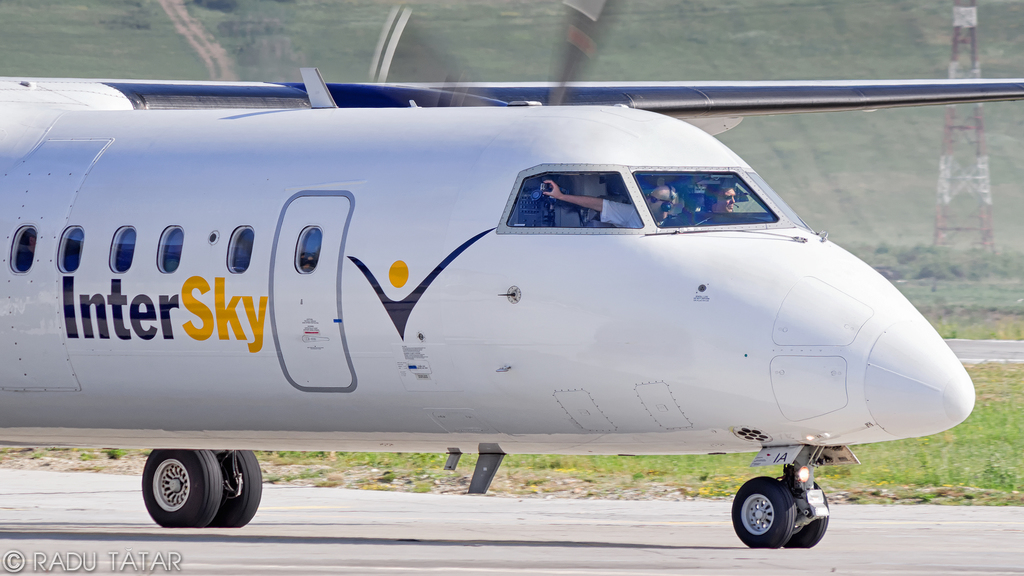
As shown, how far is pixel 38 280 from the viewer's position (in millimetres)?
12203

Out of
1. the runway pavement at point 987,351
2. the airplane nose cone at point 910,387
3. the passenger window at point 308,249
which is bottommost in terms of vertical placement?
the airplane nose cone at point 910,387

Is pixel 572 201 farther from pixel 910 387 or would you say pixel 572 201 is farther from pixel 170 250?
pixel 170 250

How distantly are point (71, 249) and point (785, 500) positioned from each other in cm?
612

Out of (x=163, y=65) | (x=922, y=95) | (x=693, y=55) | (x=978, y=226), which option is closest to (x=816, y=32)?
(x=693, y=55)

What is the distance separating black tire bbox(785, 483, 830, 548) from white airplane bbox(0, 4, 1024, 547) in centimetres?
3

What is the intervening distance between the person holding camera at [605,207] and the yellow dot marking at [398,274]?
1162 millimetres

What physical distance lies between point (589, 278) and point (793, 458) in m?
1.88

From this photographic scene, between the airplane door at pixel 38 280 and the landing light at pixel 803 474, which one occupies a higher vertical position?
the airplane door at pixel 38 280

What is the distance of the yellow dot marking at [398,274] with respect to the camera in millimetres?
10797

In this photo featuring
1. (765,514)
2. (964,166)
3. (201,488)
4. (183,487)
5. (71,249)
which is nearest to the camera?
(765,514)

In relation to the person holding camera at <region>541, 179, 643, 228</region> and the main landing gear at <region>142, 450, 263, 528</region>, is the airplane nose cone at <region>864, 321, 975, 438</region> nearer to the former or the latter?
the person holding camera at <region>541, 179, 643, 228</region>

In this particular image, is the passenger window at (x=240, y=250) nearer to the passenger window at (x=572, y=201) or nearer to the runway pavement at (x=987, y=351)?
the passenger window at (x=572, y=201)

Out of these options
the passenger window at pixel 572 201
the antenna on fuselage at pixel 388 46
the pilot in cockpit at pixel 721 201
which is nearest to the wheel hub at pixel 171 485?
the antenna on fuselage at pixel 388 46

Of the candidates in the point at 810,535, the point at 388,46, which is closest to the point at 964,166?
the point at 388,46
